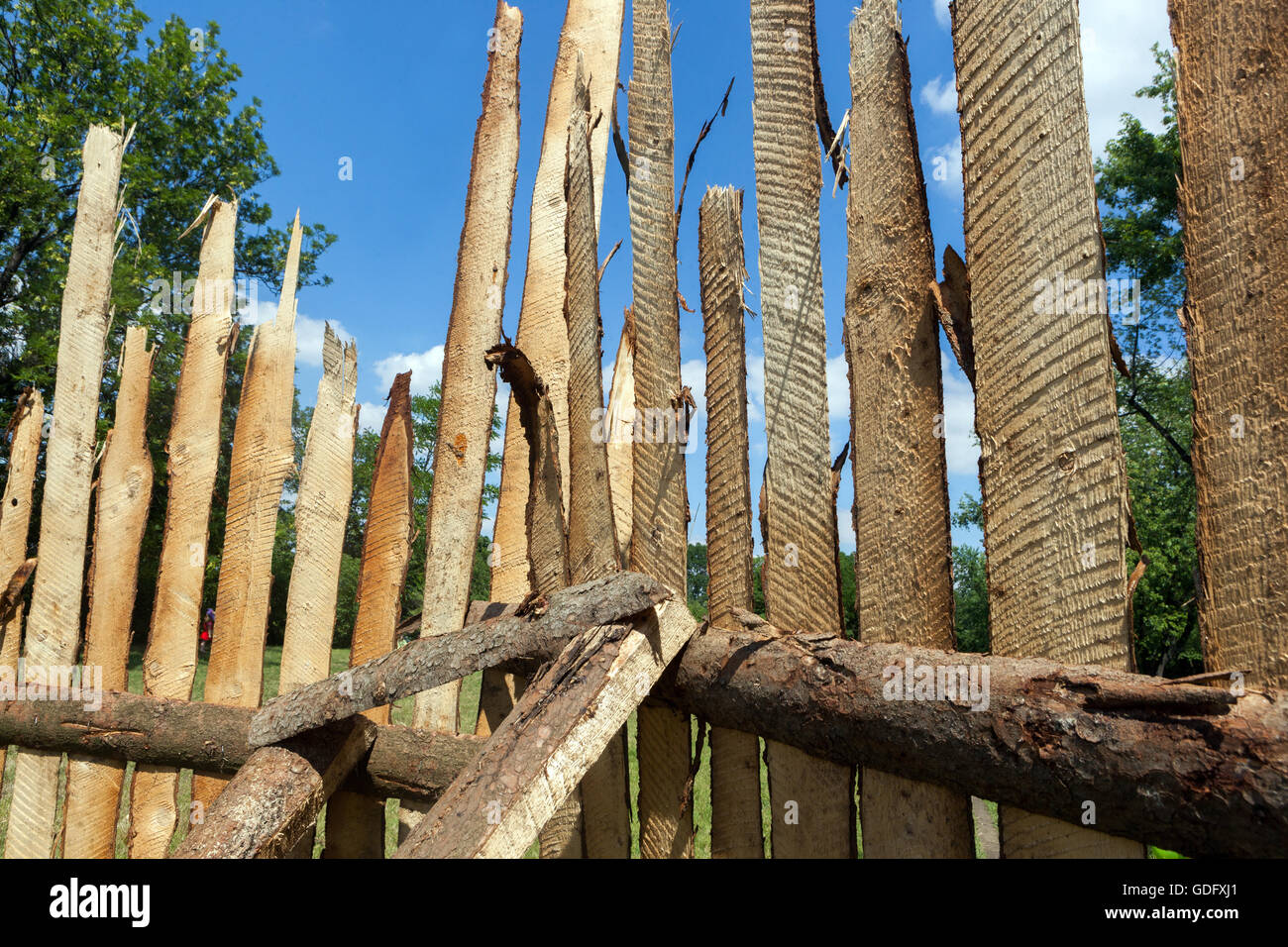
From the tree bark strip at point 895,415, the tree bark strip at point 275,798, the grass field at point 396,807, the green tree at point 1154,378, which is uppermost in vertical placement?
the green tree at point 1154,378

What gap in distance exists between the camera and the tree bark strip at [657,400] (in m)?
2.10

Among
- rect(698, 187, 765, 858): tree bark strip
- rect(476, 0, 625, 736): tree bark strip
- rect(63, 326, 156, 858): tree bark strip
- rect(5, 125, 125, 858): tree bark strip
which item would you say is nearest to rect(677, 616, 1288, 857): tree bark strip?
rect(698, 187, 765, 858): tree bark strip

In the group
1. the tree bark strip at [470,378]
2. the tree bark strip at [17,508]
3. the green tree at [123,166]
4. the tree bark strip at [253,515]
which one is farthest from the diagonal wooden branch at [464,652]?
the green tree at [123,166]

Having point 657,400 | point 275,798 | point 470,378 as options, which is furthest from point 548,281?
point 275,798

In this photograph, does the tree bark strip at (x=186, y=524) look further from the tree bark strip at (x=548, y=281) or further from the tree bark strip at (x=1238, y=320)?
the tree bark strip at (x=1238, y=320)

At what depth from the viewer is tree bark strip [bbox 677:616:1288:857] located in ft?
3.51

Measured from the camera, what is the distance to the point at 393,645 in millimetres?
2533

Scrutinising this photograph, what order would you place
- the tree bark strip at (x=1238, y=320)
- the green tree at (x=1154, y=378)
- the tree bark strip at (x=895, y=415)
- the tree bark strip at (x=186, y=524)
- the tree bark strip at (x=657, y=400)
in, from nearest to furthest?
the tree bark strip at (x=1238, y=320) < the tree bark strip at (x=895, y=415) < the tree bark strip at (x=657, y=400) < the tree bark strip at (x=186, y=524) < the green tree at (x=1154, y=378)

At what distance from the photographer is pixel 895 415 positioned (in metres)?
1.68

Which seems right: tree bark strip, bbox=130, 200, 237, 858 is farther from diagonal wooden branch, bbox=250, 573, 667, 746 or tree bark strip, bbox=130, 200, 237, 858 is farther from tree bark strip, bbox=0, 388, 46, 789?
diagonal wooden branch, bbox=250, 573, 667, 746

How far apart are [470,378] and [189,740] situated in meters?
1.50

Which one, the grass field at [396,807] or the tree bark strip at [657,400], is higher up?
the tree bark strip at [657,400]

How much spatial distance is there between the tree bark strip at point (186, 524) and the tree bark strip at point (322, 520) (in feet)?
1.44

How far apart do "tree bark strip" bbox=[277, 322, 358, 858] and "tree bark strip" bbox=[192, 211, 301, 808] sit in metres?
0.17
